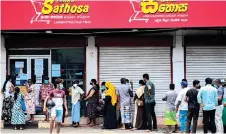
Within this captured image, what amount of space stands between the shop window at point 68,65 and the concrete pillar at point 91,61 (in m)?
0.30

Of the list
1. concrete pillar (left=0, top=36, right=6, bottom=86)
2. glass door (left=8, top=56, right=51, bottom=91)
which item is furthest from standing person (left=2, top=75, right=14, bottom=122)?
glass door (left=8, top=56, right=51, bottom=91)

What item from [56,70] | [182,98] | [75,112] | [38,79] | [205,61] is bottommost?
[75,112]

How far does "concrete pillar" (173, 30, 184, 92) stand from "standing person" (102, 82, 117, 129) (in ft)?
8.23

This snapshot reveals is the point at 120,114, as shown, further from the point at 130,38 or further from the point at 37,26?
the point at 37,26

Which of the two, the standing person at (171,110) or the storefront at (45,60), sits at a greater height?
the storefront at (45,60)

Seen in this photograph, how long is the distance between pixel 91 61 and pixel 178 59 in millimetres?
3218

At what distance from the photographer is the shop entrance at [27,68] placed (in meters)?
17.2

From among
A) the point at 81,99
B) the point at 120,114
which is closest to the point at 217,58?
the point at 120,114

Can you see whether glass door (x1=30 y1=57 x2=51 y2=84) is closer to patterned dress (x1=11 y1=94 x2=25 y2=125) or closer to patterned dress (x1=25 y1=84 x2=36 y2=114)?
patterned dress (x1=25 y1=84 x2=36 y2=114)

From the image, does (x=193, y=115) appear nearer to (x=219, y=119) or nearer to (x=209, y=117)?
(x=209, y=117)

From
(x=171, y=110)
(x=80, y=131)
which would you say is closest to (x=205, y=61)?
(x=171, y=110)

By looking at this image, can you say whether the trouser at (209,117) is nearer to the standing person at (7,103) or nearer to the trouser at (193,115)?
the trouser at (193,115)

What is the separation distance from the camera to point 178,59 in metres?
16.5

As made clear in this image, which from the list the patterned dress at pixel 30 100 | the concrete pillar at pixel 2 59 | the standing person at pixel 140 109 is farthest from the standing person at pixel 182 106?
the concrete pillar at pixel 2 59
